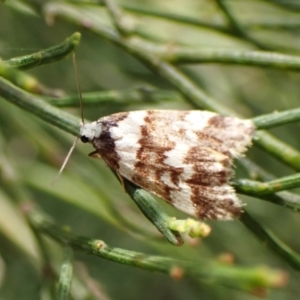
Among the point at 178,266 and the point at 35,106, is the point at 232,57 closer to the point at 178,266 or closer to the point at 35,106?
the point at 35,106

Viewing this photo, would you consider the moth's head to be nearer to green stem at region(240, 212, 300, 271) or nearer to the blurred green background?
the blurred green background

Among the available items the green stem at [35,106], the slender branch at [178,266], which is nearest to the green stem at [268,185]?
the slender branch at [178,266]

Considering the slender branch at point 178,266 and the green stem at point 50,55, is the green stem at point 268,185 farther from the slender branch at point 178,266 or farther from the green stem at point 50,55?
the green stem at point 50,55

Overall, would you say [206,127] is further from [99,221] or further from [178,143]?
[99,221]

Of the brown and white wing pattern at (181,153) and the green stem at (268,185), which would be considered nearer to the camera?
the green stem at (268,185)

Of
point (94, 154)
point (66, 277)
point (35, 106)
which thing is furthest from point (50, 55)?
point (94, 154)

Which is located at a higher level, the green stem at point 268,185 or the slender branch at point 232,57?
the slender branch at point 232,57

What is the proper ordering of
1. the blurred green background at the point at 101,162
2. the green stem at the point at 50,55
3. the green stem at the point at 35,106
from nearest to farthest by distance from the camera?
1. the green stem at the point at 50,55
2. the green stem at the point at 35,106
3. the blurred green background at the point at 101,162
